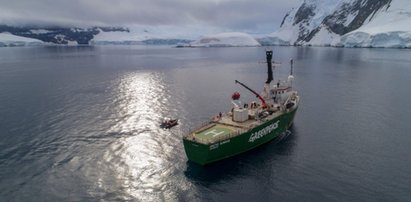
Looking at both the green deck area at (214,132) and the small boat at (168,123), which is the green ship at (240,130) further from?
the small boat at (168,123)

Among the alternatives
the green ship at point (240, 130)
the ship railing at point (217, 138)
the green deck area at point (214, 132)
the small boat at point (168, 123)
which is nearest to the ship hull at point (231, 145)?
the green ship at point (240, 130)

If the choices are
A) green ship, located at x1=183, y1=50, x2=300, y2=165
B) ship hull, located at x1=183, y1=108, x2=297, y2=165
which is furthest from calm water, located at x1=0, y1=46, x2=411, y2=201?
green ship, located at x1=183, y1=50, x2=300, y2=165

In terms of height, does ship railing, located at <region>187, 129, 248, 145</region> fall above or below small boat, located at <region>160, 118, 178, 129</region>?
above

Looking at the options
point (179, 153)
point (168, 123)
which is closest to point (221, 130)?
point (179, 153)

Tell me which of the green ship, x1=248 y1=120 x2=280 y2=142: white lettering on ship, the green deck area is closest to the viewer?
the green ship

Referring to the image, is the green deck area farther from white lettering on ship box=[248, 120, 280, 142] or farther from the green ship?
white lettering on ship box=[248, 120, 280, 142]
